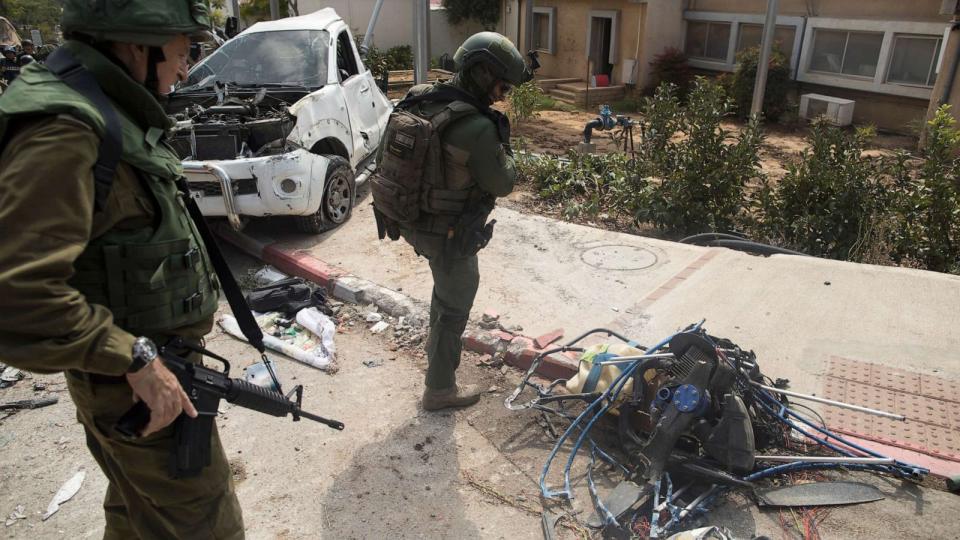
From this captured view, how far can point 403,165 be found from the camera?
10.7 ft

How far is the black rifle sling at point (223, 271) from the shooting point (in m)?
2.20

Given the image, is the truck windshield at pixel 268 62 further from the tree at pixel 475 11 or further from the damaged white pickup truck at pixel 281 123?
the tree at pixel 475 11

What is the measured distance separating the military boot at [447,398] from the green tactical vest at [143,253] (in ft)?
6.17

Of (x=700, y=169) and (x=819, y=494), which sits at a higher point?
(x=700, y=169)

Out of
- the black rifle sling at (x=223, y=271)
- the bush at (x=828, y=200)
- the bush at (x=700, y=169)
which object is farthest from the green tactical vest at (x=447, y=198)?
the bush at (x=828, y=200)

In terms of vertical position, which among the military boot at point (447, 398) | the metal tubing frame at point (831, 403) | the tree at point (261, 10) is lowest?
the military boot at point (447, 398)

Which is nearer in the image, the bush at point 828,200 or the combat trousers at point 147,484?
the combat trousers at point 147,484

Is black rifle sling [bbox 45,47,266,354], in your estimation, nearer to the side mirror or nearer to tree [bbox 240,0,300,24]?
the side mirror

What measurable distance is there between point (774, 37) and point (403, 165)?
14.1m

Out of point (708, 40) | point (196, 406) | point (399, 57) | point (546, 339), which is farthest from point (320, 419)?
point (399, 57)

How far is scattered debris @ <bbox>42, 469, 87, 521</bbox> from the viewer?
3.03 m

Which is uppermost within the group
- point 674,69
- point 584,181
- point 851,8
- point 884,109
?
point 851,8

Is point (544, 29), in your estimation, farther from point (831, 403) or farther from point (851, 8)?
point (831, 403)

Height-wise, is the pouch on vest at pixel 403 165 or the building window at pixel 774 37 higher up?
the building window at pixel 774 37
